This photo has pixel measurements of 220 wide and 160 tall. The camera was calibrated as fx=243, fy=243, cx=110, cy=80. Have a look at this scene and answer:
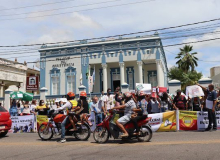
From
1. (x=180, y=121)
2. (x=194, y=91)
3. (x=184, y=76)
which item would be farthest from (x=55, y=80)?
(x=180, y=121)

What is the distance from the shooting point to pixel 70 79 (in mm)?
33531

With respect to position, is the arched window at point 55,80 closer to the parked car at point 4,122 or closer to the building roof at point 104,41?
the building roof at point 104,41

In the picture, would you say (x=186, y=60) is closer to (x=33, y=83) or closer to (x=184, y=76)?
(x=184, y=76)

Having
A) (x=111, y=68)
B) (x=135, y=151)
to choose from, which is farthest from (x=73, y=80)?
(x=135, y=151)

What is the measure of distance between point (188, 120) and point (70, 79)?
80.7ft

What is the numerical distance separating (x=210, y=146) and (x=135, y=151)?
2.15m

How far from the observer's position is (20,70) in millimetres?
34344

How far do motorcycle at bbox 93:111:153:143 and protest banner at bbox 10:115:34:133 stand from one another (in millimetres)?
6180

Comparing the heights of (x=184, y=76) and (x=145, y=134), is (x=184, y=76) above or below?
above

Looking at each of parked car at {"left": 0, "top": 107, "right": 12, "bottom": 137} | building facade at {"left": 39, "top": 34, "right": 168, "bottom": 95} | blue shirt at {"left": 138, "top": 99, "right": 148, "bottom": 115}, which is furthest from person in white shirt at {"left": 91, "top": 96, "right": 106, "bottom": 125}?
building facade at {"left": 39, "top": 34, "right": 168, "bottom": 95}

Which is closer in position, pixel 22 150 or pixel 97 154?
pixel 97 154

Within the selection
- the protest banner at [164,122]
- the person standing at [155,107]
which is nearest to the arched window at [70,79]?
the person standing at [155,107]

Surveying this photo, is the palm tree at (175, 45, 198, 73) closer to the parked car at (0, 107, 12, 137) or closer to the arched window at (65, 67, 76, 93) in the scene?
the arched window at (65, 67, 76, 93)

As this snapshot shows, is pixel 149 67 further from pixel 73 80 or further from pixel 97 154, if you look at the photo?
pixel 97 154
